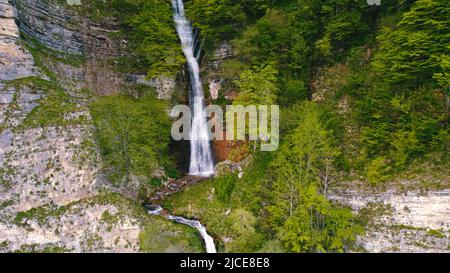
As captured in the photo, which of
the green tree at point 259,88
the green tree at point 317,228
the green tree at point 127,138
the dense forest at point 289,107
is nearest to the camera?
the green tree at point 317,228

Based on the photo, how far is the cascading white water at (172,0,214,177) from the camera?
27.0 m

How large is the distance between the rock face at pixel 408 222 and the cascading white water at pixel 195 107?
42.6 ft

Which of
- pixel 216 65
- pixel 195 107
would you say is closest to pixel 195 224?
pixel 195 107

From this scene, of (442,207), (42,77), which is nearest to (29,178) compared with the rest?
(42,77)

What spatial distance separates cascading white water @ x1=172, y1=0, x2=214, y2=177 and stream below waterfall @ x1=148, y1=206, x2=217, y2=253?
5.59 meters

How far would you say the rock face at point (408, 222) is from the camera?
52.1 feet

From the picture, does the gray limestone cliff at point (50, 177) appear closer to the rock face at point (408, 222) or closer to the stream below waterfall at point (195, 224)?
the stream below waterfall at point (195, 224)

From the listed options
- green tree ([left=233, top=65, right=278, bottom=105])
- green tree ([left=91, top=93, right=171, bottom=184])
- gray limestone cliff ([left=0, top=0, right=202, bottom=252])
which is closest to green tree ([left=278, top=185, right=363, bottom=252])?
gray limestone cliff ([left=0, top=0, right=202, bottom=252])

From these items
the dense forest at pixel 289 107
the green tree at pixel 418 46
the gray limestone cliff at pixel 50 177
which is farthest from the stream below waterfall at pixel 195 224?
the green tree at pixel 418 46

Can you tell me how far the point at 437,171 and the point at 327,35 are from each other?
43.5 ft

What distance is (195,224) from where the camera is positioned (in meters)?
20.6

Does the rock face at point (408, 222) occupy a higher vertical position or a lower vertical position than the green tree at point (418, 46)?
lower

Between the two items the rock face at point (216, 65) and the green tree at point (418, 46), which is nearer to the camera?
the green tree at point (418, 46)

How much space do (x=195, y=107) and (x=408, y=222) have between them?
1904 cm
